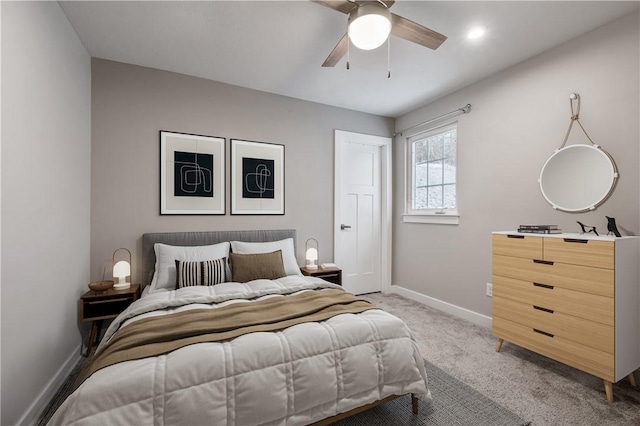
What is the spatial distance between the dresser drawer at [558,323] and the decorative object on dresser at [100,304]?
326 centimetres

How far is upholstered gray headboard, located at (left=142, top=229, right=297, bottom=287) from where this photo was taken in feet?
9.33

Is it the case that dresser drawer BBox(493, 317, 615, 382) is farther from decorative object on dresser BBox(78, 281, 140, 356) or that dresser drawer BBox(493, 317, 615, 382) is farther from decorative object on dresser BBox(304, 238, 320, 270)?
decorative object on dresser BBox(78, 281, 140, 356)

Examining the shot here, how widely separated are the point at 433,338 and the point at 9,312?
3.09 meters

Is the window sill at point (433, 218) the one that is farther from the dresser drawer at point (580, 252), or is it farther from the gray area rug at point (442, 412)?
the gray area rug at point (442, 412)

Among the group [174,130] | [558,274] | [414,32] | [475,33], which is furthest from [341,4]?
[558,274]

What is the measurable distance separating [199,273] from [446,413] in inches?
83.7

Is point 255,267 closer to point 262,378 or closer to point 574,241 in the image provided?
point 262,378

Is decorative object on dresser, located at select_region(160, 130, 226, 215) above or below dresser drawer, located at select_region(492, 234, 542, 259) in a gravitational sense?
above

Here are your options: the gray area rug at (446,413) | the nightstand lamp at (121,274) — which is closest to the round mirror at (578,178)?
the gray area rug at (446,413)

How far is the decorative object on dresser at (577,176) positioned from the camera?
2.21 meters

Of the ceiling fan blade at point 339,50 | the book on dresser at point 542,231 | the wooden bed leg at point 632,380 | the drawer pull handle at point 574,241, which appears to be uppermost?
the ceiling fan blade at point 339,50

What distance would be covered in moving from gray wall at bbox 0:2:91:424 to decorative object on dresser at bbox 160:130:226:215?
2.27ft

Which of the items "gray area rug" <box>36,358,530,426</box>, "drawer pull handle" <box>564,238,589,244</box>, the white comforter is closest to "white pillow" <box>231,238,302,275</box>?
the white comforter

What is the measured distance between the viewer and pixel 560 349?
2.08 metres
